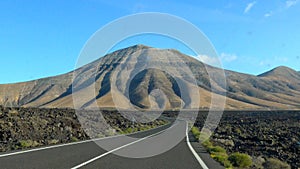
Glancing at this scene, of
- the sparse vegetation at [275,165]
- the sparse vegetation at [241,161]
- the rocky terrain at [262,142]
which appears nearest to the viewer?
the sparse vegetation at [241,161]

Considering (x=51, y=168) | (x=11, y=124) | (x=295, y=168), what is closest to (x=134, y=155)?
(x=51, y=168)

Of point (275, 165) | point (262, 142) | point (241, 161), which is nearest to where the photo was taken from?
point (241, 161)

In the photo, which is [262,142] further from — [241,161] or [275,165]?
[241,161]

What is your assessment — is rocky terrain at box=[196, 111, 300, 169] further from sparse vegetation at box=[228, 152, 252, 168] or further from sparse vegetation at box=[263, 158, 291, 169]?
sparse vegetation at box=[228, 152, 252, 168]

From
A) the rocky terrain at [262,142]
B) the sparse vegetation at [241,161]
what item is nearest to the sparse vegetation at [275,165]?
the rocky terrain at [262,142]

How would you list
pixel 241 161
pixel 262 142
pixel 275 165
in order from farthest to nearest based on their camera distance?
pixel 262 142, pixel 275 165, pixel 241 161

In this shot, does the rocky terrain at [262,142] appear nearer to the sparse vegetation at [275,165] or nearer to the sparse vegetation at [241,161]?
the sparse vegetation at [275,165]

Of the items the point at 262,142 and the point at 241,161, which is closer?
the point at 241,161

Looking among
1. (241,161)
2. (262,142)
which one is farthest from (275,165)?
(262,142)

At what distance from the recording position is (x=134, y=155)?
14117 mm

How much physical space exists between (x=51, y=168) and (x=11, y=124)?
1536cm

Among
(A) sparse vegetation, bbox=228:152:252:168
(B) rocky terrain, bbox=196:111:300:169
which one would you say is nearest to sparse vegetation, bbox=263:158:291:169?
(B) rocky terrain, bbox=196:111:300:169

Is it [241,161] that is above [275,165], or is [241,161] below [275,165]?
above

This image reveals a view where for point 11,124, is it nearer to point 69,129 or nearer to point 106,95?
point 69,129
